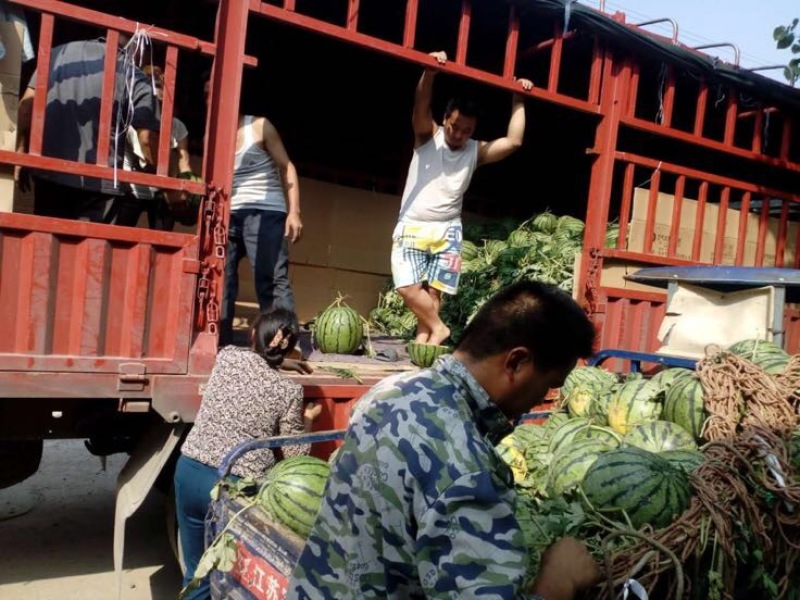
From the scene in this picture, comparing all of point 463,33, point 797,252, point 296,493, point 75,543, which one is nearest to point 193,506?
point 296,493

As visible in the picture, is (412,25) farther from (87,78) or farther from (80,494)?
(80,494)

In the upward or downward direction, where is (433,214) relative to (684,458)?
upward

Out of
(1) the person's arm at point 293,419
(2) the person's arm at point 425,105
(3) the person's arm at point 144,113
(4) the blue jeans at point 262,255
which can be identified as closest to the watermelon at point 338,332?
(4) the blue jeans at point 262,255

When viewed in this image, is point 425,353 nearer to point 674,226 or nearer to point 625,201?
point 625,201

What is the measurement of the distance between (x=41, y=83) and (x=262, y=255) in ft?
6.18

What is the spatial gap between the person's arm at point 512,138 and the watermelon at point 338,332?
168cm

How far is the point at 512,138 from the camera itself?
5090mm

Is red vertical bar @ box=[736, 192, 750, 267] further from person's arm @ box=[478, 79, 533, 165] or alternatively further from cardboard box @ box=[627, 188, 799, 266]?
person's arm @ box=[478, 79, 533, 165]

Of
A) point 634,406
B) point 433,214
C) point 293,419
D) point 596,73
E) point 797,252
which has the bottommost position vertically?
point 293,419

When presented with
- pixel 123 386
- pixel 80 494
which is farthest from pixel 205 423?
pixel 80 494

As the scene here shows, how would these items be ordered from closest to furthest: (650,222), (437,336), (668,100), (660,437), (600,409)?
(660,437) < (600,409) < (437,336) < (650,222) < (668,100)

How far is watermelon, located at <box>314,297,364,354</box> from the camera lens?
554 cm

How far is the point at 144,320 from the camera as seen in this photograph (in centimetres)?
362

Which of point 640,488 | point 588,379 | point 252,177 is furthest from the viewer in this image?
point 252,177
